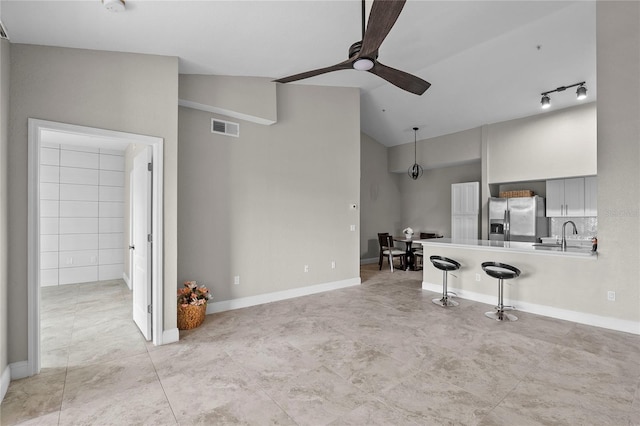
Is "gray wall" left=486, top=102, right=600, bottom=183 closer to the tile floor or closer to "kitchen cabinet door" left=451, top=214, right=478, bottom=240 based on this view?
"kitchen cabinet door" left=451, top=214, right=478, bottom=240

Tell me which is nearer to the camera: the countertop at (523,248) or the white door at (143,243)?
the white door at (143,243)

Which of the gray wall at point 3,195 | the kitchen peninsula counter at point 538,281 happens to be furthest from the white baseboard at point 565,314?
the gray wall at point 3,195

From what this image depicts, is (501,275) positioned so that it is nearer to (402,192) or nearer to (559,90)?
(559,90)

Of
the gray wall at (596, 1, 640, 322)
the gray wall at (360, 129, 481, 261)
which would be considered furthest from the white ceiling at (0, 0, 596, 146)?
the gray wall at (360, 129, 481, 261)

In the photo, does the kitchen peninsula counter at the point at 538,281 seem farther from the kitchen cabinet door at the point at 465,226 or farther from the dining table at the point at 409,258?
the kitchen cabinet door at the point at 465,226

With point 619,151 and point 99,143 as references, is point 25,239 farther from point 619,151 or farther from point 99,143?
point 619,151

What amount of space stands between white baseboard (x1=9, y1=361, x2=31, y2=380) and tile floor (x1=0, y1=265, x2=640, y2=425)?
0.11 metres

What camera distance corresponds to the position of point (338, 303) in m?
4.71

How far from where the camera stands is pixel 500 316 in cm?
398

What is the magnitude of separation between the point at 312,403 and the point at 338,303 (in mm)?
2502

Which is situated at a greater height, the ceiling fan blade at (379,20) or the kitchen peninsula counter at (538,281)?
the ceiling fan blade at (379,20)

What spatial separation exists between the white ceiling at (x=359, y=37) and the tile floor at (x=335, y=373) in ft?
9.69

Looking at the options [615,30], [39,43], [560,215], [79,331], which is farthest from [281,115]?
[560,215]

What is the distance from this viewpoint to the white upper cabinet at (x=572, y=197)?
18.8ft
